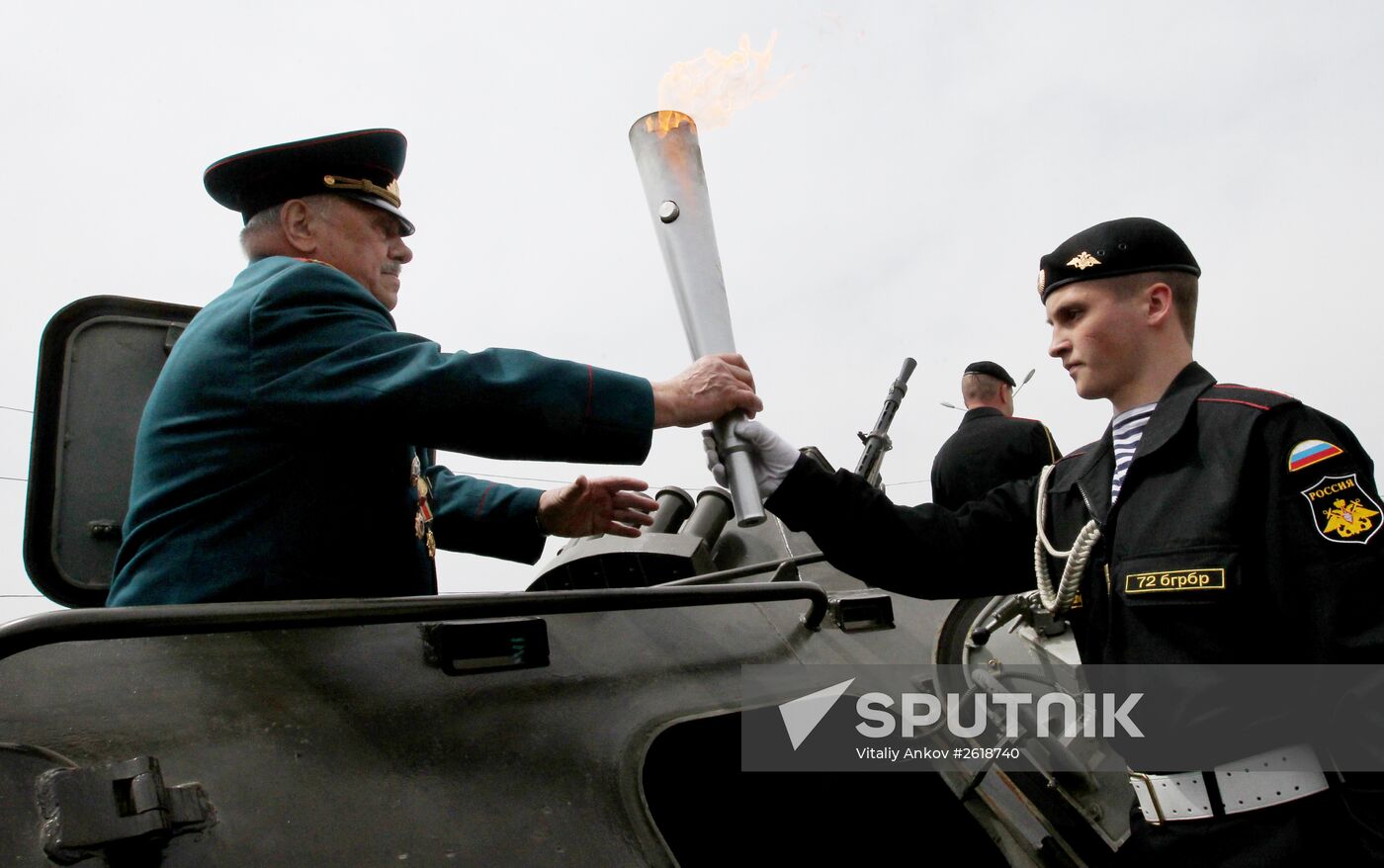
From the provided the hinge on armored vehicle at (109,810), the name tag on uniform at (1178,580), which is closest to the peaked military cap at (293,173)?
the hinge on armored vehicle at (109,810)

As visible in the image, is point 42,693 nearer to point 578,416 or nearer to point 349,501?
point 349,501

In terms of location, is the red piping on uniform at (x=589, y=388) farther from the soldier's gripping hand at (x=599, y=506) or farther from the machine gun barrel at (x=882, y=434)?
the machine gun barrel at (x=882, y=434)

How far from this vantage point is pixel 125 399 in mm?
2771

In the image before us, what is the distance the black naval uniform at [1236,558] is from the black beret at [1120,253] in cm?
27

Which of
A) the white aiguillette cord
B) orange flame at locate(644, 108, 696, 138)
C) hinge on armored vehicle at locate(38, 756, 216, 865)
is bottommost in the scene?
the white aiguillette cord

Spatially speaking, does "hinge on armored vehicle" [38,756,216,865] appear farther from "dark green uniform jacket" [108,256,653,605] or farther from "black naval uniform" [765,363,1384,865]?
"black naval uniform" [765,363,1384,865]

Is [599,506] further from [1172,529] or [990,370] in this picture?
[990,370]

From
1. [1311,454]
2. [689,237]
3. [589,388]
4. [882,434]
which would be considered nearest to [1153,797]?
[1311,454]

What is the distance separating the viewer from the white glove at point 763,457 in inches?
93.2

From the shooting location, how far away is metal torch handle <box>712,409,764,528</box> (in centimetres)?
219

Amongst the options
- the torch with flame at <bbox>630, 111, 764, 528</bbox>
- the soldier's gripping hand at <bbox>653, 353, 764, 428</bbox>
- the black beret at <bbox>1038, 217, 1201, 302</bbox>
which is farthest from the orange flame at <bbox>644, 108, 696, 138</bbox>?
the black beret at <bbox>1038, 217, 1201, 302</bbox>

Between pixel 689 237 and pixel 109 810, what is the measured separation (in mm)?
1689

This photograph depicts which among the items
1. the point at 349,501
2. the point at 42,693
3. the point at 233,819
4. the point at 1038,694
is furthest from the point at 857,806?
the point at 42,693

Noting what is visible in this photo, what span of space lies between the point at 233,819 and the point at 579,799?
1.79 ft
